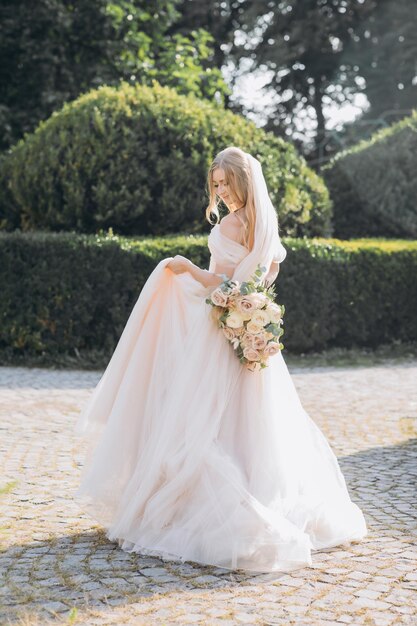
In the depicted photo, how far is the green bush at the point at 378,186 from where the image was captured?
16.8m

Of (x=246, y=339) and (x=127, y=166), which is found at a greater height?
(x=127, y=166)

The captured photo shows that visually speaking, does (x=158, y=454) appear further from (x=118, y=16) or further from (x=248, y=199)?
(x=118, y=16)

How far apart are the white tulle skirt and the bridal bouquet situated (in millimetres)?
70

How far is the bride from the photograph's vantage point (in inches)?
157

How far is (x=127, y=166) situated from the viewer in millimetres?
11742

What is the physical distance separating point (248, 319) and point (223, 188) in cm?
60

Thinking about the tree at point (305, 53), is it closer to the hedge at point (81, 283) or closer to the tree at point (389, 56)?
the tree at point (389, 56)

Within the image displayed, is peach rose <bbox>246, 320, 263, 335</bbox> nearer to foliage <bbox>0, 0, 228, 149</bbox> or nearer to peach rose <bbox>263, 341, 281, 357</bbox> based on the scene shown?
peach rose <bbox>263, 341, 281, 357</bbox>

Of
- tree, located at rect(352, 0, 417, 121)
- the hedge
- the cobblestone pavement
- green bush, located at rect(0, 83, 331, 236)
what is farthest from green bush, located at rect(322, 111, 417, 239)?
the cobblestone pavement

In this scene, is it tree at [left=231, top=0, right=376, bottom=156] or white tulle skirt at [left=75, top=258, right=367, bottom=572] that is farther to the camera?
tree at [left=231, top=0, right=376, bottom=156]

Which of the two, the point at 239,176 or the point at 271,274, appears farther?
the point at 271,274

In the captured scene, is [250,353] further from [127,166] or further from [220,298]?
[127,166]

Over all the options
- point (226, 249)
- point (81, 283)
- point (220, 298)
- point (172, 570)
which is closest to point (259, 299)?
point (220, 298)

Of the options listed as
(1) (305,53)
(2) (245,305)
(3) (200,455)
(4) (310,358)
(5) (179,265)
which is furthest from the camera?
(1) (305,53)
